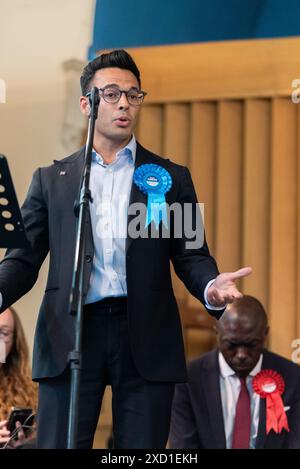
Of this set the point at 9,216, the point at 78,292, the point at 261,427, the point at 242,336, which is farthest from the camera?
the point at 242,336

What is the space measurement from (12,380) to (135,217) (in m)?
1.38

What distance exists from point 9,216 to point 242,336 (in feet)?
6.32

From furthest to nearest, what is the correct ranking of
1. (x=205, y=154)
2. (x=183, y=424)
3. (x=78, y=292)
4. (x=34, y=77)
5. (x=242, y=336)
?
(x=205, y=154)
(x=34, y=77)
(x=242, y=336)
(x=183, y=424)
(x=78, y=292)

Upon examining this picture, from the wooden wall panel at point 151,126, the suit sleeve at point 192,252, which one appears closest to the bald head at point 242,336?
the wooden wall panel at point 151,126

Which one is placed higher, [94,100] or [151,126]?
[151,126]

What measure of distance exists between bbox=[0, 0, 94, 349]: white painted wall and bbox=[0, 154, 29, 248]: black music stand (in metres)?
1.97

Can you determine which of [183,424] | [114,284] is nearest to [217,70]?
[183,424]

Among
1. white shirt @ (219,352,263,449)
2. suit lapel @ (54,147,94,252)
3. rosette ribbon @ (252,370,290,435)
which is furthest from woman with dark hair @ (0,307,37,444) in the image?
suit lapel @ (54,147,94,252)

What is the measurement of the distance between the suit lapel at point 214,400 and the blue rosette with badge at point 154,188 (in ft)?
5.31

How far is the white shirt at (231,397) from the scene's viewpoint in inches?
142

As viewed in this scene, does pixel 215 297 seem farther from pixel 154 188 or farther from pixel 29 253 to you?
pixel 29 253

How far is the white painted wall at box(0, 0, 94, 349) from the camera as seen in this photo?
408 centimetres

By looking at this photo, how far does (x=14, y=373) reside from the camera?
11.0 feet
